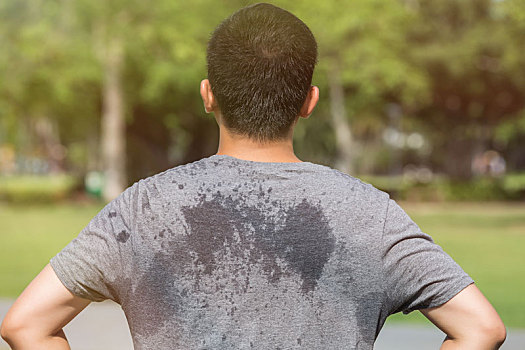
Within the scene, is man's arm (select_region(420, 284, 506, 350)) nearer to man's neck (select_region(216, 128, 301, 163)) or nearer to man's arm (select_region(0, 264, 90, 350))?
man's neck (select_region(216, 128, 301, 163))

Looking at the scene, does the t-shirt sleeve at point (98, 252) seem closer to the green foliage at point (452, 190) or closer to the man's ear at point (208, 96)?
the man's ear at point (208, 96)

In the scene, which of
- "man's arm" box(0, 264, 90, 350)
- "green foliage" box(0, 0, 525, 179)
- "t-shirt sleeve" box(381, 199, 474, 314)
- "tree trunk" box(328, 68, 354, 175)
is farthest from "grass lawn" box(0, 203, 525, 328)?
"man's arm" box(0, 264, 90, 350)

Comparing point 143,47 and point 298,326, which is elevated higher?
point 298,326

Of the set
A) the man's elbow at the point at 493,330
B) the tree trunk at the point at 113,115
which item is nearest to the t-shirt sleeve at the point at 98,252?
the man's elbow at the point at 493,330

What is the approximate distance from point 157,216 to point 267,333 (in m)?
0.35

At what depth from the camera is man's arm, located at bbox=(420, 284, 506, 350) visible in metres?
1.77

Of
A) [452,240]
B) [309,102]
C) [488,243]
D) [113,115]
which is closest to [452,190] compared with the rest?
[113,115]

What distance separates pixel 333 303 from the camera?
1.78m

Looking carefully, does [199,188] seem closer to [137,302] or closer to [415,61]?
[137,302]

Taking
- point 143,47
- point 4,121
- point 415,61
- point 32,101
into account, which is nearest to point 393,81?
point 415,61

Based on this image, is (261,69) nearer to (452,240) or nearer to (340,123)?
(452,240)

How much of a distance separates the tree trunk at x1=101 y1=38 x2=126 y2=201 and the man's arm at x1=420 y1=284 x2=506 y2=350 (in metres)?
32.7

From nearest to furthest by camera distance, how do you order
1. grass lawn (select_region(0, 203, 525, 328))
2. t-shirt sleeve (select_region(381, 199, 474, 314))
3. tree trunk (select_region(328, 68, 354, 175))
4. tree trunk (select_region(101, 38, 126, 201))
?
t-shirt sleeve (select_region(381, 199, 474, 314))
grass lawn (select_region(0, 203, 525, 328))
tree trunk (select_region(101, 38, 126, 201))
tree trunk (select_region(328, 68, 354, 175))

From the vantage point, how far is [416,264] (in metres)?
1.75
